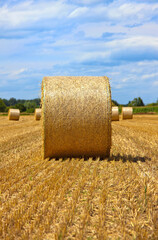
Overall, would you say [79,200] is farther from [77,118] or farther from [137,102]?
[137,102]

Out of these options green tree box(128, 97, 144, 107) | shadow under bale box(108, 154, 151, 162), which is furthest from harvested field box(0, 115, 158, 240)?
green tree box(128, 97, 144, 107)

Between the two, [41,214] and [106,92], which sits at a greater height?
[106,92]

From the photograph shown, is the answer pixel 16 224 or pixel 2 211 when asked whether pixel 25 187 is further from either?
pixel 16 224

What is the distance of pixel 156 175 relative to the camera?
587cm

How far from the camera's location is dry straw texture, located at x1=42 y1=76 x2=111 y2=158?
727 centimetres

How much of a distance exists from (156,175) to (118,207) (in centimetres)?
207

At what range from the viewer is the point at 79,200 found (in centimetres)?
440

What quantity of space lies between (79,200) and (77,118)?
309 centimetres

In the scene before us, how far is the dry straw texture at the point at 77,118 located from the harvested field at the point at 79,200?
40 cm

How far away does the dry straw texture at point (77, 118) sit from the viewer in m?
7.27

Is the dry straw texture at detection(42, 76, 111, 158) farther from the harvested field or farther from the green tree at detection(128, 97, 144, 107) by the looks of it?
the green tree at detection(128, 97, 144, 107)

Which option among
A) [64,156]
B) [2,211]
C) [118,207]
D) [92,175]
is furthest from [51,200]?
[64,156]

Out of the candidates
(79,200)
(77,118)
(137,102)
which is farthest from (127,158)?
(137,102)

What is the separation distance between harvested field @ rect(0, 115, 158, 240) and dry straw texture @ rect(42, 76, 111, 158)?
0.40 m
